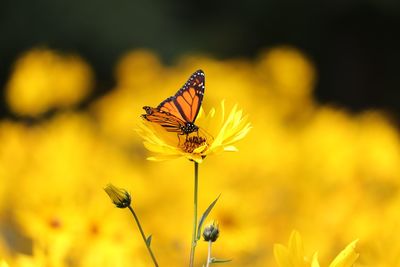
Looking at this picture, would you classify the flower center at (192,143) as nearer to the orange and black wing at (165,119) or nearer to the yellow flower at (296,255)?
the orange and black wing at (165,119)

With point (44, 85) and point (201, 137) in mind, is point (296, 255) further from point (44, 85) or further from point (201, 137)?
point (44, 85)

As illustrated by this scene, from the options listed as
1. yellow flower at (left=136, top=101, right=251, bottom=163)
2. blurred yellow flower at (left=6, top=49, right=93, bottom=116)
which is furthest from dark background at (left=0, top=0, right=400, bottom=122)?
yellow flower at (left=136, top=101, right=251, bottom=163)

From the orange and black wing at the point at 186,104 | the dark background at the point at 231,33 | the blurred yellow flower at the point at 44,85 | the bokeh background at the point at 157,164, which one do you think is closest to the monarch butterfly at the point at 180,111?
the orange and black wing at the point at 186,104

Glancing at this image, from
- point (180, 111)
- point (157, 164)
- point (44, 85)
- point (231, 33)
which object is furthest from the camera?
point (231, 33)

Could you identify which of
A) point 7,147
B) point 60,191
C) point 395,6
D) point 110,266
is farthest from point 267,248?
point 395,6

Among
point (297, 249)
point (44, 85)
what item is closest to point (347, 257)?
point (297, 249)

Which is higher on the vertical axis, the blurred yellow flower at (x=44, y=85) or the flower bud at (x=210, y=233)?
the blurred yellow flower at (x=44, y=85)

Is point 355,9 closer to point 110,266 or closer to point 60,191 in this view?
point 60,191
